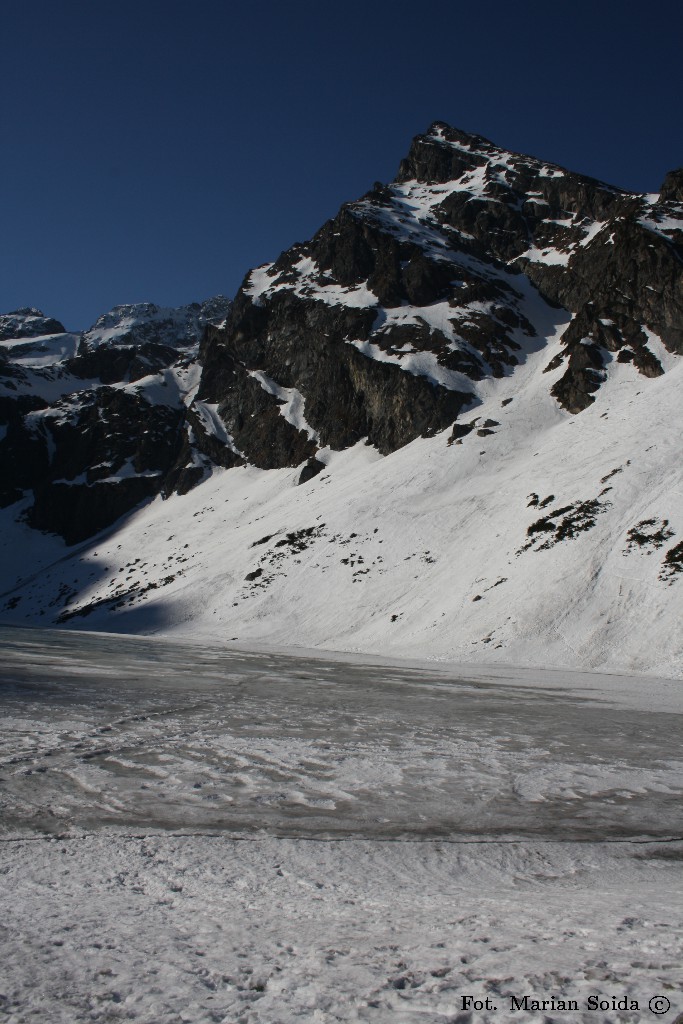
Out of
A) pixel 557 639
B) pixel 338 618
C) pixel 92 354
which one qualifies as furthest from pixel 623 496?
pixel 92 354

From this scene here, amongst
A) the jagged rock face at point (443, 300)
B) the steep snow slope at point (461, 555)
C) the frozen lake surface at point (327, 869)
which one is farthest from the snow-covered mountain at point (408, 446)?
the frozen lake surface at point (327, 869)

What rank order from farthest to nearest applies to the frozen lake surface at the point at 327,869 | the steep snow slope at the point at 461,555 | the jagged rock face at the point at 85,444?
the jagged rock face at the point at 85,444
the steep snow slope at the point at 461,555
the frozen lake surface at the point at 327,869

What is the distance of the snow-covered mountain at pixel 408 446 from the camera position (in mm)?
34156

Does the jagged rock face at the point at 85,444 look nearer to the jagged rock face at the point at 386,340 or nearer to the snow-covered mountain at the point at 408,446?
the jagged rock face at the point at 386,340

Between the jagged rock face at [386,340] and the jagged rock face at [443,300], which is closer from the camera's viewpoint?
the jagged rock face at [443,300]

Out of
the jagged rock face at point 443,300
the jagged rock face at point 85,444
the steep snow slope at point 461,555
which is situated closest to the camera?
the steep snow slope at point 461,555

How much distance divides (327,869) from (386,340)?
3717 inches

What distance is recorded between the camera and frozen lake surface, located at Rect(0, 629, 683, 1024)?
292 cm

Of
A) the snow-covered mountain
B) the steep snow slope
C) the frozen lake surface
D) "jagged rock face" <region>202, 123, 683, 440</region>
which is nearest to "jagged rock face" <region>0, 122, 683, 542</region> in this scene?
"jagged rock face" <region>202, 123, 683, 440</region>

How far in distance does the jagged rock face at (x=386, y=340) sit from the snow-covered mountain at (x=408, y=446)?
49 centimetres

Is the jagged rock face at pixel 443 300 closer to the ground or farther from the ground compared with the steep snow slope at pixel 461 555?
farther from the ground

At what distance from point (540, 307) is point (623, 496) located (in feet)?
247

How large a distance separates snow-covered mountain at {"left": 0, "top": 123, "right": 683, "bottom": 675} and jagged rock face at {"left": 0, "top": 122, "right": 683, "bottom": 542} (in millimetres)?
485

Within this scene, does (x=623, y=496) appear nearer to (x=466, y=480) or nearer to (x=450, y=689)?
(x=466, y=480)
